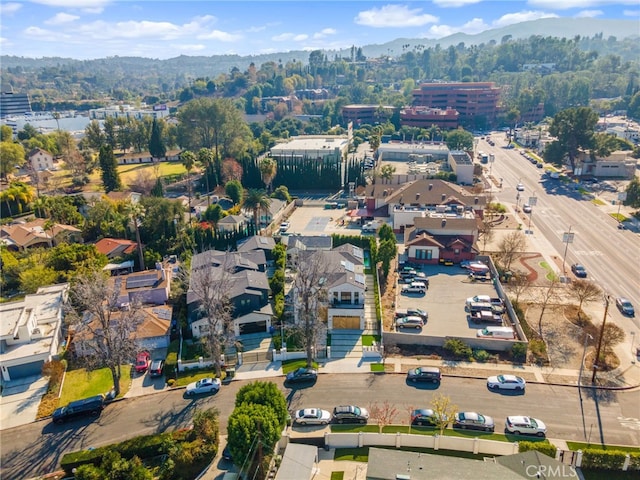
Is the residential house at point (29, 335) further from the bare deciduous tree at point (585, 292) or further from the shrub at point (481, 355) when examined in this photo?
the bare deciduous tree at point (585, 292)

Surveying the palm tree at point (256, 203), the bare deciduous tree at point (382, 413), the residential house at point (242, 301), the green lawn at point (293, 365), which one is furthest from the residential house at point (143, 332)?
the palm tree at point (256, 203)

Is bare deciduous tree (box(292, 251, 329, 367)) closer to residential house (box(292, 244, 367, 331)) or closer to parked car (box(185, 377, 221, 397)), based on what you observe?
residential house (box(292, 244, 367, 331))

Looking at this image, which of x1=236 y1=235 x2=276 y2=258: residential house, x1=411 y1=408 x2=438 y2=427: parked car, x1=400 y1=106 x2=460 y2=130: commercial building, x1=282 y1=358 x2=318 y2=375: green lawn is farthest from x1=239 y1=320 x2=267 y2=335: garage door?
x1=400 y1=106 x2=460 y2=130: commercial building

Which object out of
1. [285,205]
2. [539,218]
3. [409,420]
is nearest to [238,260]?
[409,420]

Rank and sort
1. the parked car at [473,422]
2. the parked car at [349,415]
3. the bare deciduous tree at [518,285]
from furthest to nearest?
the bare deciduous tree at [518,285] → the parked car at [349,415] → the parked car at [473,422]

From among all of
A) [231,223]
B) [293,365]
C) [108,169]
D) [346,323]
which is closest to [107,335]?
[293,365]
